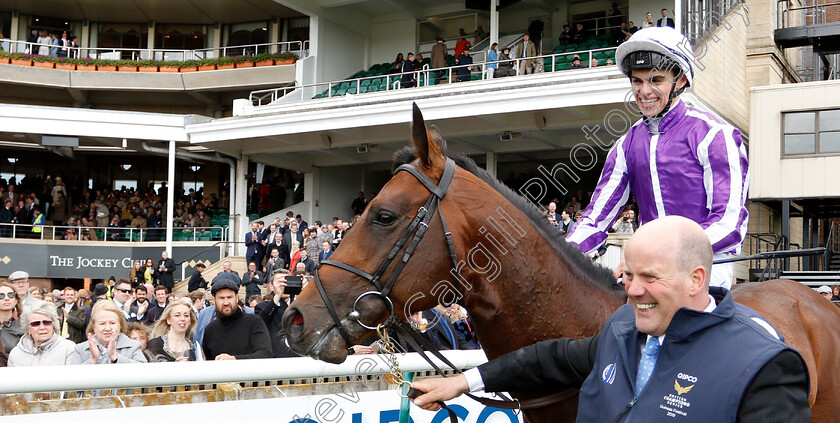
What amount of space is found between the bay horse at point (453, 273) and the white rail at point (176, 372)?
92 cm

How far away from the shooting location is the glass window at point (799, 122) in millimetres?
15133

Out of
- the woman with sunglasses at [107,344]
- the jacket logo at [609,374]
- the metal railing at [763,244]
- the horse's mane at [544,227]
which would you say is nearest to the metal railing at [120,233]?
the metal railing at [763,244]

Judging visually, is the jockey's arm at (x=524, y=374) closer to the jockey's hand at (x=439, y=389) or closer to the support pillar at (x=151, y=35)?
the jockey's hand at (x=439, y=389)

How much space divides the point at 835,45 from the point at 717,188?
1922 cm

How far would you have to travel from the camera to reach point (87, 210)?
71.3ft

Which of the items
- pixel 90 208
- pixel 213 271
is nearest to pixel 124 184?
pixel 90 208

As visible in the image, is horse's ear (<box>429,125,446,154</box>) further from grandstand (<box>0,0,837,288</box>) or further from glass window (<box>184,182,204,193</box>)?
glass window (<box>184,182,204,193</box>)

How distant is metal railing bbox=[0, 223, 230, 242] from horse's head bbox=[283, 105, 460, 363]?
1689 cm

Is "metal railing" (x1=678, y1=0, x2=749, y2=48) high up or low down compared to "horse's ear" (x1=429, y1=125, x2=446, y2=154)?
up

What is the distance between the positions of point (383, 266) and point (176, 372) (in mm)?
1128

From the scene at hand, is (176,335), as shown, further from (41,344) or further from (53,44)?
(53,44)

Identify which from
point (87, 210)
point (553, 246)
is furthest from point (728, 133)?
point (87, 210)

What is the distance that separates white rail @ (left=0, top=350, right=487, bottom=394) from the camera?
99.7 inches

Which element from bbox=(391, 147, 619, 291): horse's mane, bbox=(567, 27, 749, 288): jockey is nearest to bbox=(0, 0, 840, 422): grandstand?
bbox=(567, 27, 749, 288): jockey
